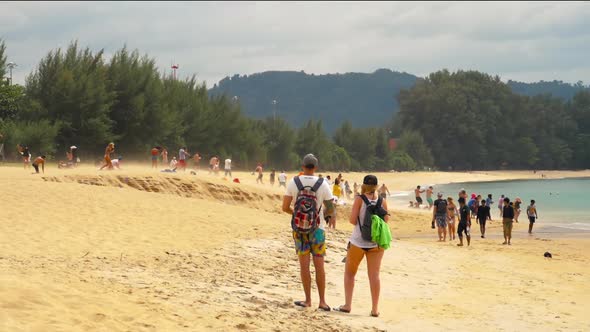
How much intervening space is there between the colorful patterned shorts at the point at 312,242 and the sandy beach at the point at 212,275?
0.70 metres

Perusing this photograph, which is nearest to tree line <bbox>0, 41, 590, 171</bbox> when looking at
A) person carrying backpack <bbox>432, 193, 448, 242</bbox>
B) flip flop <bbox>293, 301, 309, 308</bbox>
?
person carrying backpack <bbox>432, 193, 448, 242</bbox>

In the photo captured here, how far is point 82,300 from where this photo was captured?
7648mm

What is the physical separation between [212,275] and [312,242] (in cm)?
228

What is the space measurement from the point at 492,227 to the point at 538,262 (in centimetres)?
1261

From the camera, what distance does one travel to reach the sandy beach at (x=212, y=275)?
25.4ft

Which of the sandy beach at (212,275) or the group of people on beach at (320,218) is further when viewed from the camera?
the group of people on beach at (320,218)

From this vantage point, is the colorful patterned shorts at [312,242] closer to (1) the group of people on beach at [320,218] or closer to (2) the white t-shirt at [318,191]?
(1) the group of people on beach at [320,218]

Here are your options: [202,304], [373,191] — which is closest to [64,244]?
[202,304]

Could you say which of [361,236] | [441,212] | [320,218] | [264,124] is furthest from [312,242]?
[264,124]

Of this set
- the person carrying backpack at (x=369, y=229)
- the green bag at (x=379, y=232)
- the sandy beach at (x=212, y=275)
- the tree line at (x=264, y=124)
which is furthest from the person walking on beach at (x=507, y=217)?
the tree line at (x=264, y=124)

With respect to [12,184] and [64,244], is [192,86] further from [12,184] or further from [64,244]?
[64,244]

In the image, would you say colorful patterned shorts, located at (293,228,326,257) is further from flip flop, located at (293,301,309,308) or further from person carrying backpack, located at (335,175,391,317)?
flip flop, located at (293,301,309,308)

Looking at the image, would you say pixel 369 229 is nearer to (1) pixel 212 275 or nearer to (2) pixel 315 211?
(2) pixel 315 211

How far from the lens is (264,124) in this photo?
84.0 m
